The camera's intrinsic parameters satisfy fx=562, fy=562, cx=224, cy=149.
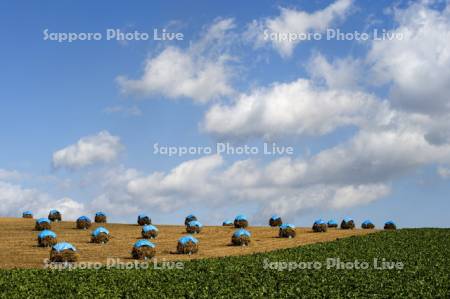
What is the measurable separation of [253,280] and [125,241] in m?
21.4

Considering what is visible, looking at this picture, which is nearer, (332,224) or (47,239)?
(47,239)

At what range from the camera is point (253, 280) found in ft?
91.3

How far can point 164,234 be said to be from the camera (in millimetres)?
52938

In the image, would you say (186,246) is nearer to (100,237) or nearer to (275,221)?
(100,237)

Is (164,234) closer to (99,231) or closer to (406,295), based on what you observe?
(99,231)

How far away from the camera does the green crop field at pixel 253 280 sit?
984 inches

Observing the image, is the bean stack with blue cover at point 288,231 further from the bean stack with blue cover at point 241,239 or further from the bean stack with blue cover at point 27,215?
the bean stack with blue cover at point 27,215

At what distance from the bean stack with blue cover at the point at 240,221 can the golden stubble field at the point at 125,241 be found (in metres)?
0.78

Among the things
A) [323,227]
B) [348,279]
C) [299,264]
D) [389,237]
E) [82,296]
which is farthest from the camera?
[323,227]

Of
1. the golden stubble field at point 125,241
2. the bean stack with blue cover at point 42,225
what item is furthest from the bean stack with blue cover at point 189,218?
the bean stack with blue cover at point 42,225

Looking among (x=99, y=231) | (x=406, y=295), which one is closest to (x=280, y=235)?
(x=99, y=231)

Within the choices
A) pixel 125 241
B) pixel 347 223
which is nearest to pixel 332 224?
pixel 347 223

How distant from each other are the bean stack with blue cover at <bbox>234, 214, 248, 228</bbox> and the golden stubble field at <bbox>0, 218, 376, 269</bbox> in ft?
2.56

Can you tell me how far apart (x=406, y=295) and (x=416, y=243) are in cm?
2154
